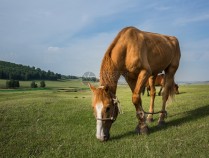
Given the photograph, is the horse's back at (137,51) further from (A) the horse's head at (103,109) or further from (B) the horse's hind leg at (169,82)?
(A) the horse's head at (103,109)

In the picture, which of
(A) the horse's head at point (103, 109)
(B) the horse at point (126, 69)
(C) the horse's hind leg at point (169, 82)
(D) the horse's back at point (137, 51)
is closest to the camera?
(A) the horse's head at point (103, 109)

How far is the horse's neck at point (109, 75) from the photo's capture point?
687 cm

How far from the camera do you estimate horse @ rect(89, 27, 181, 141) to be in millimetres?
6422

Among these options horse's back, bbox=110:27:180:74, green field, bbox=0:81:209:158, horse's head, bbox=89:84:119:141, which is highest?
horse's back, bbox=110:27:180:74

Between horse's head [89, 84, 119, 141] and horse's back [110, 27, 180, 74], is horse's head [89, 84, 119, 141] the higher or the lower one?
the lower one

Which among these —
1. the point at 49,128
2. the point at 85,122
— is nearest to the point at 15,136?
the point at 49,128

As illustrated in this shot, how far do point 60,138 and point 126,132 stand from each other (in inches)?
80.6

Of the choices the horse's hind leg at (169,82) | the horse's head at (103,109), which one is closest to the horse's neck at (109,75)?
the horse's head at (103,109)

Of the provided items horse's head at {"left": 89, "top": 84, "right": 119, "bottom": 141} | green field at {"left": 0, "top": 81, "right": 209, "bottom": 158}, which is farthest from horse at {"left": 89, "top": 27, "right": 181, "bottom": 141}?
green field at {"left": 0, "top": 81, "right": 209, "bottom": 158}

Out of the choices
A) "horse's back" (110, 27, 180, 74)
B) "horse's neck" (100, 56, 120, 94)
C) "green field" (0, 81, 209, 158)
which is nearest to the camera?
"green field" (0, 81, 209, 158)

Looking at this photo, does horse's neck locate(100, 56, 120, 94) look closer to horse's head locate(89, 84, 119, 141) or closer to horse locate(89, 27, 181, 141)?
horse locate(89, 27, 181, 141)

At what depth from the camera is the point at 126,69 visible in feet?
25.0

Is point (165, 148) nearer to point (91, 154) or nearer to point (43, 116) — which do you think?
point (91, 154)

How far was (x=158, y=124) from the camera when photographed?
8.73 m
